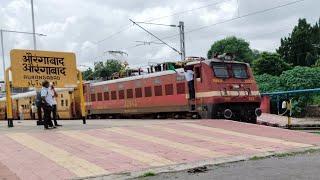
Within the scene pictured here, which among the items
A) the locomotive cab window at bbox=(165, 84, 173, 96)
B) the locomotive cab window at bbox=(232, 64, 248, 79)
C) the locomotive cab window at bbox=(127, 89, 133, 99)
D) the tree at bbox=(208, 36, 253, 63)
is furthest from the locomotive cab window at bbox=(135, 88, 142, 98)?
the tree at bbox=(208, 36, 253, 63)

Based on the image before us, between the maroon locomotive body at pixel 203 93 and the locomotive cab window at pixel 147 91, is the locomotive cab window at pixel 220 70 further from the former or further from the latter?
the locomotive cab window at pixel 147 91

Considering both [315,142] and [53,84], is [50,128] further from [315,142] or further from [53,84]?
[315,142]

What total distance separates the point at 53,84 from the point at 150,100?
296 inches

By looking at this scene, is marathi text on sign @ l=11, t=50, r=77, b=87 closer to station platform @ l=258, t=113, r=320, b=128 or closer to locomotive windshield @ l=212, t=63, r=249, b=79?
locomotive windshield @ l=212, t=63, r=249, b=79

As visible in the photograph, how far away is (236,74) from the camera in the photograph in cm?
2248

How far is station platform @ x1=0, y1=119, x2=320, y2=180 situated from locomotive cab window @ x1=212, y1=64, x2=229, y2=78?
540cm

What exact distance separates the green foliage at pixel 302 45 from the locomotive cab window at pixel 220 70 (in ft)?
172

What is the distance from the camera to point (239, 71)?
2269 centimetres

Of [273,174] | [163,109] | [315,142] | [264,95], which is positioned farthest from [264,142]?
[264,95]

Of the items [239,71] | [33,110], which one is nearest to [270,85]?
[33,110]

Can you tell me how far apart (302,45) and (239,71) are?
178ft

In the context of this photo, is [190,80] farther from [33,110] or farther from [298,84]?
[33,110]

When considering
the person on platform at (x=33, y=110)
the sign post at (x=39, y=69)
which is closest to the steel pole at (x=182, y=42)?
the person on platform at (x=33, y=110)

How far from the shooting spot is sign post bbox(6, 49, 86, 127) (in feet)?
58.0
